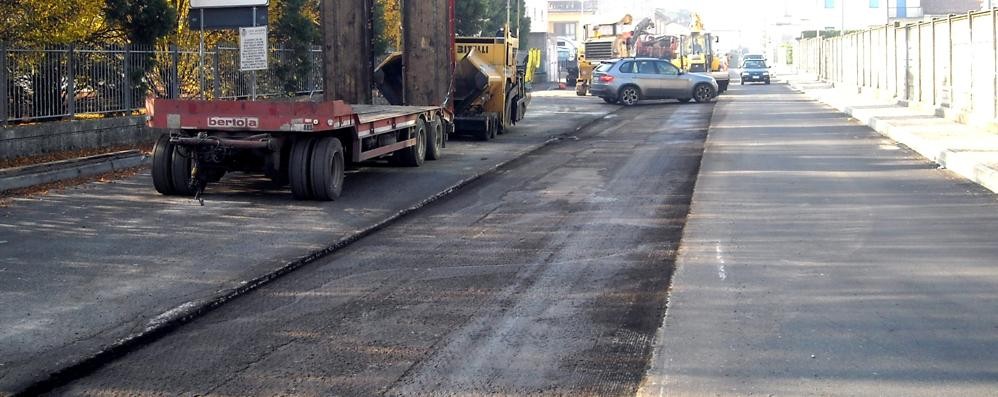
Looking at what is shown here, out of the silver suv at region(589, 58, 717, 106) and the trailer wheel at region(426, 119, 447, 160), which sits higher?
the silver suv at region(589, 58, 717, 106)

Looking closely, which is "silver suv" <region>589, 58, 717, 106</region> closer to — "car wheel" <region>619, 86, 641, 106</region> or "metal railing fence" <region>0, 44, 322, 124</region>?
"car wheel" <region>619, 86, 641, 106</region>

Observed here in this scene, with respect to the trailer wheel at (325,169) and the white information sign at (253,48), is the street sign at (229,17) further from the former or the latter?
the trailer wheel at (325,169)

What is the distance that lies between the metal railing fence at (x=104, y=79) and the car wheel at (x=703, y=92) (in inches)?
688

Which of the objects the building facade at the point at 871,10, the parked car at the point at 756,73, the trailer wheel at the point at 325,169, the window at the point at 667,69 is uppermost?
the building facade at the point at 871,10

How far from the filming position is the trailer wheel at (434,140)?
60.6 ft

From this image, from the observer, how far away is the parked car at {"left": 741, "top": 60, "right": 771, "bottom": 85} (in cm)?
6034

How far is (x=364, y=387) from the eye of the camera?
6.12 meters

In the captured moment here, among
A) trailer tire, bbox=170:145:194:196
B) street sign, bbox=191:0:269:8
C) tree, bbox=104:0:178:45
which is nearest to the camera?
trailer tire, bbox=170:145:194:196

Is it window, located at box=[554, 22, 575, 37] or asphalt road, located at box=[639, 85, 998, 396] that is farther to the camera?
window, located at box=[554, 22, 575, 37]

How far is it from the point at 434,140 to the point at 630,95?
20.2 metres

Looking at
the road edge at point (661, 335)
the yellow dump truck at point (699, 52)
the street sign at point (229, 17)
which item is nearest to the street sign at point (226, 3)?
the street sign at point (229, 17)

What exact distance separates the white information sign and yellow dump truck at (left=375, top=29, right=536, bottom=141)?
2.71 meters

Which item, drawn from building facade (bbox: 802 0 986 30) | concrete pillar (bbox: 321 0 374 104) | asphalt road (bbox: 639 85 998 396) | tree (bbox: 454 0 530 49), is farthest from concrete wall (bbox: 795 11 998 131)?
building facade (bbox: 802 0 986 30)

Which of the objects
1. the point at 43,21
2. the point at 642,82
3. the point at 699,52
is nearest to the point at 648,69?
the point at 642,82
